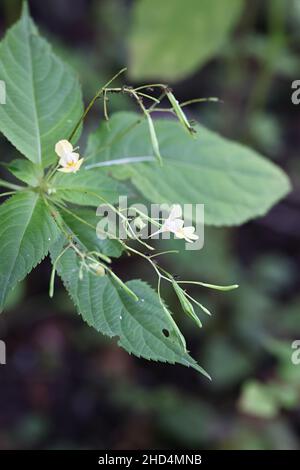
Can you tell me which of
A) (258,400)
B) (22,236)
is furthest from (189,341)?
(22,236)

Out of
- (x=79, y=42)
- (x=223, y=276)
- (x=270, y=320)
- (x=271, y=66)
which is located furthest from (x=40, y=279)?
(x=79, y=42)

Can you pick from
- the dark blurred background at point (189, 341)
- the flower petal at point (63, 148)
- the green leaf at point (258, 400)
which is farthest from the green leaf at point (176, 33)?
the flower petal at point (63, 148)

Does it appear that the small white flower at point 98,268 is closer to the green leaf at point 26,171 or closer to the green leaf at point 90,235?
the green leaf at point 90,235

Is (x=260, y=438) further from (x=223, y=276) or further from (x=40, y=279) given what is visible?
(x=40, y=279)

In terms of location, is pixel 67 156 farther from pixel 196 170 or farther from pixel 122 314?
pixel 196 170

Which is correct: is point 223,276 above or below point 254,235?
below

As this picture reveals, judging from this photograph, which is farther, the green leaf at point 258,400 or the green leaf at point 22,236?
the green leaf at point 258,400
